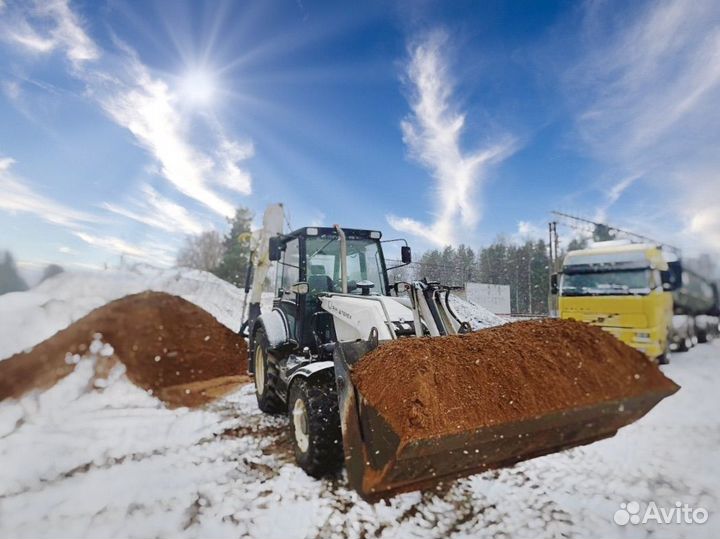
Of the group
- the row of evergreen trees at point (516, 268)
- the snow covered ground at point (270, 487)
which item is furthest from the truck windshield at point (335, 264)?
the row of evergreen trees at point (516, 268)

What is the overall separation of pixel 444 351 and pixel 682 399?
578 centimetres

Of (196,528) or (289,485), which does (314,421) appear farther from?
(196,528)

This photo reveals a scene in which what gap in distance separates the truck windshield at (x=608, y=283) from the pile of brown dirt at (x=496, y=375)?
6.49 meters

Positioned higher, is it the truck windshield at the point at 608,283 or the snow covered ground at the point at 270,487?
the truck windshield at the point at 608,283

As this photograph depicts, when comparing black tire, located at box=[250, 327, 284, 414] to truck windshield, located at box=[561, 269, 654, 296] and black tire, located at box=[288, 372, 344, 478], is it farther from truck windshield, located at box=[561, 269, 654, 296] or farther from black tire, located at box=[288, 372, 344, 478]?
truck windshield, located at box=[561, 269, 654, 296]

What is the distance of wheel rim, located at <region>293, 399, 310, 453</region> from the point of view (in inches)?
141

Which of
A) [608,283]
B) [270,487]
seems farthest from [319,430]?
[608,283]

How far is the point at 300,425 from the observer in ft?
12.3

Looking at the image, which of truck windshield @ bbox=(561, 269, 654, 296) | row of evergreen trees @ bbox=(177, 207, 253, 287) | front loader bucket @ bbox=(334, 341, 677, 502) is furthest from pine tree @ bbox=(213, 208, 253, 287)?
front loader bucket @ bbox=(334, 341, 677, 502)

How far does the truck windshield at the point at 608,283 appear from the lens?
8.40 metres

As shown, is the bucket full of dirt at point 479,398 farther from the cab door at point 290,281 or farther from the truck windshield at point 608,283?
the truck windshield at point 608,283

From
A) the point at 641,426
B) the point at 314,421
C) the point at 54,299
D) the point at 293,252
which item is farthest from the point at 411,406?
the point at 54,299

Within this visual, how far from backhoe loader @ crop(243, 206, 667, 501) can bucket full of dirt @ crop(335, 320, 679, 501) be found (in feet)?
0.04

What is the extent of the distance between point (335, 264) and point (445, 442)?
320 centimetres
